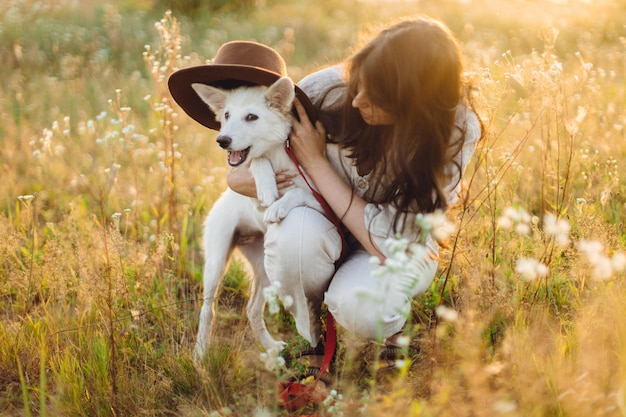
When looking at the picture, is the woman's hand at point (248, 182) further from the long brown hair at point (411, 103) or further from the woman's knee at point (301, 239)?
the long brown hair at point (411, 103)

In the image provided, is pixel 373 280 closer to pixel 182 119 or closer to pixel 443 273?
pixel 443 273

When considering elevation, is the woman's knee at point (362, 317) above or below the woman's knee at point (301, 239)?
below

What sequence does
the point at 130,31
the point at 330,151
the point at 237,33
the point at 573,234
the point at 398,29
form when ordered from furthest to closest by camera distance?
the point at 237,33 → the point at 130,31 → the point at 573,234 → the point at 330,151 → the point at 398,29

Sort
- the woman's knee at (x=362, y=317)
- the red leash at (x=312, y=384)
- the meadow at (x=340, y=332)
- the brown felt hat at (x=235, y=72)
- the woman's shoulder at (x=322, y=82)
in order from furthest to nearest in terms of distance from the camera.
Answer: the woman's shoulder at (x=322, y=82) < the brown felt hat at (x=235, y=72) < the woman's knee at (x=362, y=317) < the red leash at (x=312, y=384) < the meadow at (x=340, y=332)

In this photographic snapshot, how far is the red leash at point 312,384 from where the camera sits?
7.49 ft

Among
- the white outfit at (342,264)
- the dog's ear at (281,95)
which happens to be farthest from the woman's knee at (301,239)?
the dog's ear at (281,95)

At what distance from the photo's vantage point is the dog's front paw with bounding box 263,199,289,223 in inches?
105

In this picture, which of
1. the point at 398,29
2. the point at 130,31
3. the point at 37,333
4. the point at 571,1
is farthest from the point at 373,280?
the point at 571,1

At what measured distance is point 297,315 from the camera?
2.78 m

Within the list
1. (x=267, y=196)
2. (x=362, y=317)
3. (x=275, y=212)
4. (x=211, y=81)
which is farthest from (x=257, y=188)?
(x=362, y=317)

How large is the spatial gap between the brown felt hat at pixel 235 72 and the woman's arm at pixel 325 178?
94 millimetres

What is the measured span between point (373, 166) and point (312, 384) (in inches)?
38.1

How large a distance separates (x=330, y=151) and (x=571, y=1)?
846 cm

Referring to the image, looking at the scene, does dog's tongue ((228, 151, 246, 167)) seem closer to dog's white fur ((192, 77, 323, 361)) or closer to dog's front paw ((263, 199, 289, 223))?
dog's white fur ((192, 77, 323, 361))
